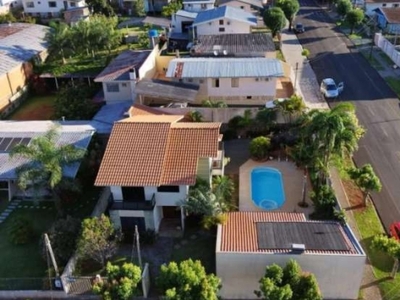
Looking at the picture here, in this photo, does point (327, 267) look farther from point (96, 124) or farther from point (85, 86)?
point (85, 86)

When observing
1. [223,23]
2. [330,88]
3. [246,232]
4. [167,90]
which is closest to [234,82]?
[167,90]

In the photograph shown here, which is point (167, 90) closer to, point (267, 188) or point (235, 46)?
point (235, 46)

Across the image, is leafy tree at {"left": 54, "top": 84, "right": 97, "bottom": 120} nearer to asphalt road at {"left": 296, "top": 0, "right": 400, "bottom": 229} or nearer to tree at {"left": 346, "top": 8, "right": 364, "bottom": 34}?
asphalt road at {"left": 296, "top": 0, "right": 400, "bottom": 229}

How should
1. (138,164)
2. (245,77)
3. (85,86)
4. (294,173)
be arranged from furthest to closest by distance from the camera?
(85,86) → (245,77) → (294,173) → (138,164)

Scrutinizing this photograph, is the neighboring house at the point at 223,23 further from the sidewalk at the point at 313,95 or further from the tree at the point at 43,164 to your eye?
the tree at the point at 43,164

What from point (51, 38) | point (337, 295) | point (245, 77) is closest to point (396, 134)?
point (245, 77)
